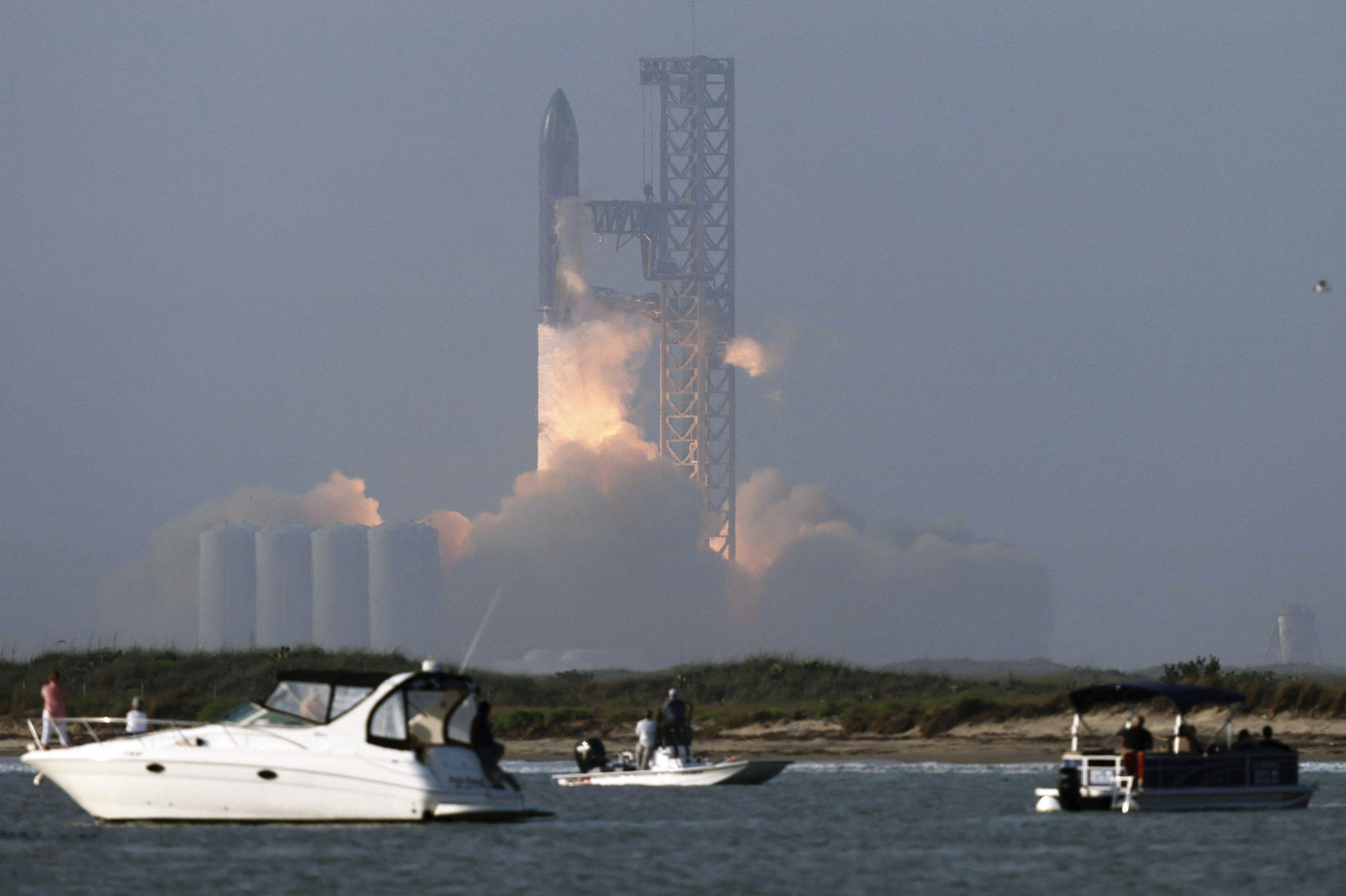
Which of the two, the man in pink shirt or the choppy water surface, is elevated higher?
the man in pink shirt

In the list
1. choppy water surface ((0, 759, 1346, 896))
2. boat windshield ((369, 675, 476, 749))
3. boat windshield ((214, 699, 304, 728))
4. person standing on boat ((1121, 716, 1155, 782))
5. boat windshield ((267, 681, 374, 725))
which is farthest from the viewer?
person standing on boat ((1121, 716, 1155, 782))

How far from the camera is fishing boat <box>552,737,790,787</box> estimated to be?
57031 millimetres

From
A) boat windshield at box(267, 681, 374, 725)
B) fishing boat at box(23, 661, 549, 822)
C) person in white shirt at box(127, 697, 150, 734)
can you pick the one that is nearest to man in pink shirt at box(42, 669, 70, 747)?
person in white shirt at box(127, 697, 150, 734)

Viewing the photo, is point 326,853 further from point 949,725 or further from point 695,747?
point 949,725

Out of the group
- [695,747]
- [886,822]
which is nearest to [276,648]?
[695,747]

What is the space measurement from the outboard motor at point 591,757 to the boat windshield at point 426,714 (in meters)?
12.5

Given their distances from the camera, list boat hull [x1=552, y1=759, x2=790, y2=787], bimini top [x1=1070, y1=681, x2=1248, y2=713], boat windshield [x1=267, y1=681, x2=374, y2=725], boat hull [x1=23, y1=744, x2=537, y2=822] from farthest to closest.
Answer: boat hull [x1=552, y1=759, x2=790, y2=787], bimini top [x1=1070, y1=681, x2=1248, y2=713], boat windshield [x1=267, y1=681, x2=374, y2=725], boat hull [x1=23, y1=744, x2=537, y2=822]

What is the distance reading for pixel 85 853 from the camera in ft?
141

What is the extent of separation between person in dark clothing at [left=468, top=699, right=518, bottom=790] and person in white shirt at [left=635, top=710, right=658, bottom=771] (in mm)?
10631

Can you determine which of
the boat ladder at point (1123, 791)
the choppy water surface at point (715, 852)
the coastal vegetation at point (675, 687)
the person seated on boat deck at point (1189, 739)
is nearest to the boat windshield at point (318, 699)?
the choppy water surface at point (715, 852)

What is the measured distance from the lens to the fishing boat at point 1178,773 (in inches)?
1948

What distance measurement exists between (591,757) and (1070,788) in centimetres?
1447

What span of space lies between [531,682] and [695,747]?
84.4ft

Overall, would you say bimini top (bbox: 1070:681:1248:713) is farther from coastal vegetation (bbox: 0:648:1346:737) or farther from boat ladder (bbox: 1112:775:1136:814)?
coastal vegetation (bbox: 0:648:1346:737)
